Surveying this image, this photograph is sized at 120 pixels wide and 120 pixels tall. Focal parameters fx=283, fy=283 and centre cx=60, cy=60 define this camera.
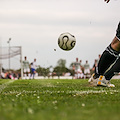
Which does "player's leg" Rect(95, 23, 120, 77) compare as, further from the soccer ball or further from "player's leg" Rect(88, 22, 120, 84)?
the soccer ball

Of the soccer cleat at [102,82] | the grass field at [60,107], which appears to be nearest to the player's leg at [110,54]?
the soccer cleat at [102,82]

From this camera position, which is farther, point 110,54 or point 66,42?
point 66,42

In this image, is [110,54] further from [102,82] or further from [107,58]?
[102,82]

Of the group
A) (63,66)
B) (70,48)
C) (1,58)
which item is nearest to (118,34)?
(70,48)

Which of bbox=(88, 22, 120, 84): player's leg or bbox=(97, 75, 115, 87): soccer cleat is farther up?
bbox=(88, 22, 120, 84): player's leg

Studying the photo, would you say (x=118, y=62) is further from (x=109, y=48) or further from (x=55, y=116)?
(x=55, y=116)

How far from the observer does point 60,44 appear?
8781mm

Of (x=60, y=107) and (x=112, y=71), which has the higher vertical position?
(x=112, y=71)

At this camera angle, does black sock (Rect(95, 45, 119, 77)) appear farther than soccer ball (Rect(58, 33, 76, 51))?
No

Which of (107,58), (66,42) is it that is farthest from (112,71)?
(66,42)

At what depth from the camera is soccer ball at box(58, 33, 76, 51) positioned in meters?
8.70

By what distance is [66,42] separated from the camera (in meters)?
8.70

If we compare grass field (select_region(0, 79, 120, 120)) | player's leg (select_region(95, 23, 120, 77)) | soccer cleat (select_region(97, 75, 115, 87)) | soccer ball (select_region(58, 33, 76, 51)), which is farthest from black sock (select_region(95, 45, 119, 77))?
soccer ball (select_region(58, 33, 76, 51))

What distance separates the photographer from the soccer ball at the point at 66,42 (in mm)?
8703
